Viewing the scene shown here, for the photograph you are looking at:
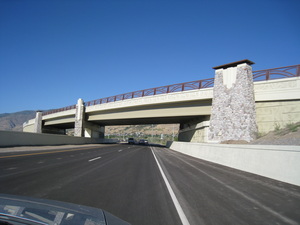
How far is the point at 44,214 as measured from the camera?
7.67ft

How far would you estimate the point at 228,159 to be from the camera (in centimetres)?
1389

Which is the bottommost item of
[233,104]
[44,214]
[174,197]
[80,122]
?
[174,197]

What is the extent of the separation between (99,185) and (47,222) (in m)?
4.90

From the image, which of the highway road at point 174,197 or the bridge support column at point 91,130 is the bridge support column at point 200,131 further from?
the bridge support column at point 91,130

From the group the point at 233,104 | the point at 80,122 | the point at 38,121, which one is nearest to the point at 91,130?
the point at 80,122

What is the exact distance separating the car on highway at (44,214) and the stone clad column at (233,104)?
64.4ft

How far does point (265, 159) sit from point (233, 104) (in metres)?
12.3

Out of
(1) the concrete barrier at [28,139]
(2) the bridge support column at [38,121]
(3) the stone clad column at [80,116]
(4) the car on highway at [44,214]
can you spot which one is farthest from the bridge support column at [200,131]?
(2) the bridge support column at [38,121]

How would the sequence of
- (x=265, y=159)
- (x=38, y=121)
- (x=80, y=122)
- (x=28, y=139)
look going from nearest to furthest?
(x=265, y=159) < (x=28, y=139) < (x=80, y=122) < (x=38, y=121)

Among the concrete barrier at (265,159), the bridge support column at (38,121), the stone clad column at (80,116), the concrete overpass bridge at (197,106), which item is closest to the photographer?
the concrete barrier at (265,159)

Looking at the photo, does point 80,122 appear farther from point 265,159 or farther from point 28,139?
point 265,159

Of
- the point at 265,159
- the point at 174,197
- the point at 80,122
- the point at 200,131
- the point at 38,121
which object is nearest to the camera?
the point at 174,197

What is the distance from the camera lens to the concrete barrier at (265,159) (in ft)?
26.5

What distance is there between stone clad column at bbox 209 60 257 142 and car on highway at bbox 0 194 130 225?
64.4ft
